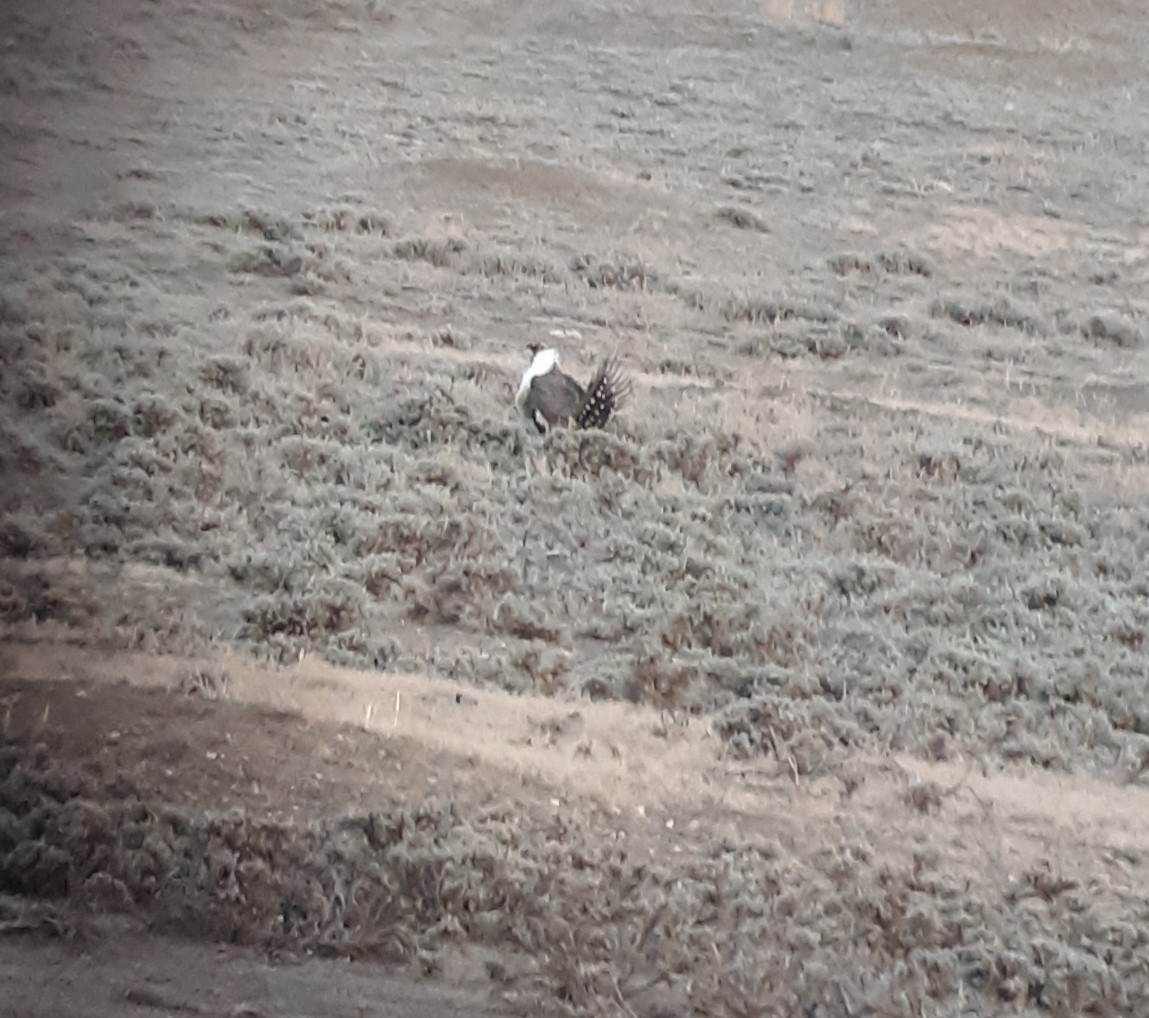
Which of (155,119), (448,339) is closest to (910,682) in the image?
(448,339)

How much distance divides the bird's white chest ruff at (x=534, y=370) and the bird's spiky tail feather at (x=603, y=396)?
53 mm

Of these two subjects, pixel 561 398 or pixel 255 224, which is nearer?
pixel 561 398

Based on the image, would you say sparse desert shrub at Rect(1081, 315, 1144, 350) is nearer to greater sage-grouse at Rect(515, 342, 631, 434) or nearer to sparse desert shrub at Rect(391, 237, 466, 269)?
greater sage-grouse at Rect(515, 342, 631, 434)

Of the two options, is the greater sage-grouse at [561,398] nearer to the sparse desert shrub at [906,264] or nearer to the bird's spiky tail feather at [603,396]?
the bird's spiky tail feather at [603,396]

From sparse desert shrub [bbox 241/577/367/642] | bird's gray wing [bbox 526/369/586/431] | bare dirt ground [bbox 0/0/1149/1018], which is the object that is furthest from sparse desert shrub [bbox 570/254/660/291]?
sparse desert shrub [bbox 241/577/367/642]

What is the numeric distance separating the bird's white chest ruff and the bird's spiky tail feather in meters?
0.05

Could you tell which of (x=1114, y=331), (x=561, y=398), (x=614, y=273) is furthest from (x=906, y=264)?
(x=561, y=398)

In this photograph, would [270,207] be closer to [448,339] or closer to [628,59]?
[448,339]

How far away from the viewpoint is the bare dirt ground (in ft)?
3.25

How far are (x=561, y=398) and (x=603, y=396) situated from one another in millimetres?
51

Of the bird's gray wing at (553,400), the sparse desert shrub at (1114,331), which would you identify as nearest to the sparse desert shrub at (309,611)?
the bird's gray wing at (553,400)

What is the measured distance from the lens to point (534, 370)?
135cm

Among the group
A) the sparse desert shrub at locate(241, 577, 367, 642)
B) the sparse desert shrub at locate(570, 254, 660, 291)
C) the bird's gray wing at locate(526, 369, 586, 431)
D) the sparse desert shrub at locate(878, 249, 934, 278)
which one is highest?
the sparse desert shrub at locate(878, 249, 934, 278)

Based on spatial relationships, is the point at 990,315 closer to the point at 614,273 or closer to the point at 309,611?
the point at 614,273
